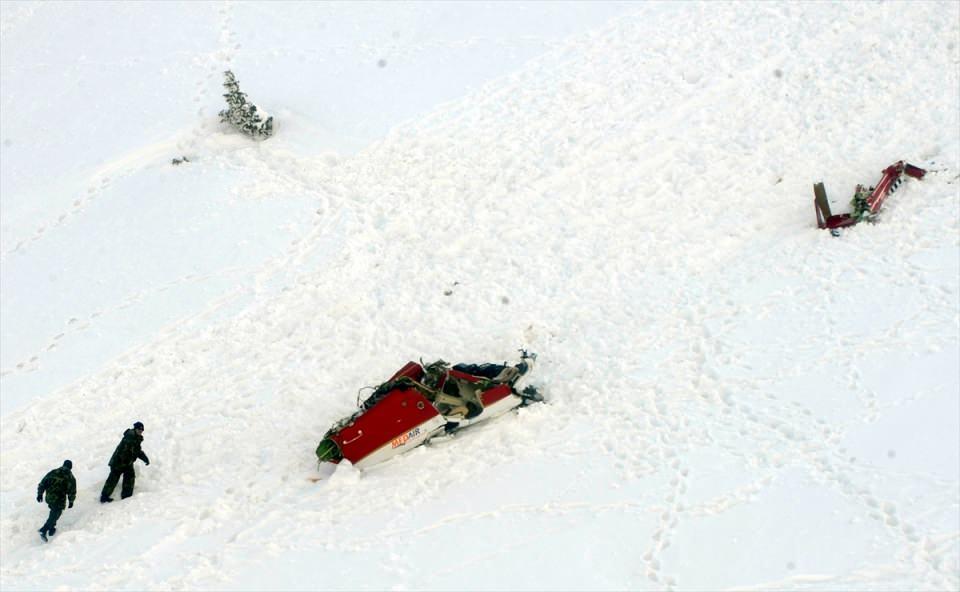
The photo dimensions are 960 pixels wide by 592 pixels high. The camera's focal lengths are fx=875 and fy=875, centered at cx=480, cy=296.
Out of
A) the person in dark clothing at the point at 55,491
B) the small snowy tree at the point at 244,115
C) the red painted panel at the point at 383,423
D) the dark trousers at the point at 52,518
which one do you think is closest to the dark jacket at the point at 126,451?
the person in dark clothing at the point at 55,491

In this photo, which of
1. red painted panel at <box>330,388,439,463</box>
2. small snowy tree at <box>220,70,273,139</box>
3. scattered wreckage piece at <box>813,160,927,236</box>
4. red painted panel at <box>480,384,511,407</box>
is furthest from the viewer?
small snowy tree at <box>220,70,273,139</box>

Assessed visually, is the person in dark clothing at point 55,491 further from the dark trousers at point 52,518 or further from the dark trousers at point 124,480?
the dark trousers at point 124,480

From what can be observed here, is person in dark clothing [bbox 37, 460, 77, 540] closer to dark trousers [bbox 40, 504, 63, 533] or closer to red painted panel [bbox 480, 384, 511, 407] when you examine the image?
dark trousers [bbox 40, 504, 63, 533]

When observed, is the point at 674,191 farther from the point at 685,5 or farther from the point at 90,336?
the point at 90,336

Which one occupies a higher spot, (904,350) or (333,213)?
(333,213)

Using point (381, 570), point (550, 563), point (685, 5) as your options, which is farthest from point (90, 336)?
point (685, 5)

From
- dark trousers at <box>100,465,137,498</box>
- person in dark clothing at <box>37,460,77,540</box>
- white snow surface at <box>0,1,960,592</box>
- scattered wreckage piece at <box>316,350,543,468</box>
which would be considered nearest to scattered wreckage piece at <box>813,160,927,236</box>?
white snow surface at <box>0,1,960,592</box>
